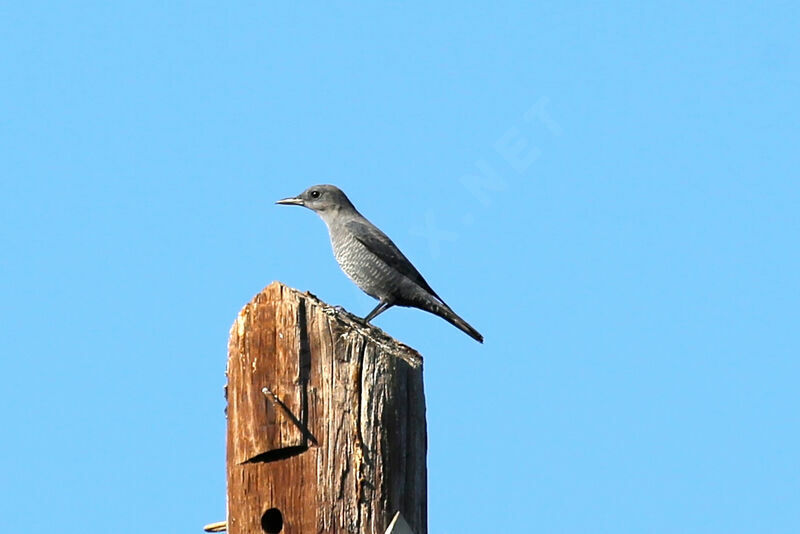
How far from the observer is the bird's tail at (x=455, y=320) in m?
9.55

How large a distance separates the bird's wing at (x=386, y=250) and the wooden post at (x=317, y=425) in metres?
4.38

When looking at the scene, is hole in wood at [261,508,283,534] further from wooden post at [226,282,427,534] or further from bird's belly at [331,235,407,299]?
bird's belly at [331,235,407,299]

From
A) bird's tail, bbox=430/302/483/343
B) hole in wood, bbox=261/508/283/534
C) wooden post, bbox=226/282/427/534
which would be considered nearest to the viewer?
wooden post, bbox=226/282/427/534

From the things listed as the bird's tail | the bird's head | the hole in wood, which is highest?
the bird's head

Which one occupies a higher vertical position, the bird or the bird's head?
the bird's head

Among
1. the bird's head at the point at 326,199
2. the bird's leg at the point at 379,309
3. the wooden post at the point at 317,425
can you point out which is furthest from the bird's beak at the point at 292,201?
the wooden post at the point at 317,425

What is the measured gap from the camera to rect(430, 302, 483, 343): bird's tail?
955 centimetres

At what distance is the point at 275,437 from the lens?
5.11 metres

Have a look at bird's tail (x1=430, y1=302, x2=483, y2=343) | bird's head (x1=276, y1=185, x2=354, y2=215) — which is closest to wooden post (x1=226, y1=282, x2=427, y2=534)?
bird's tail (x1=430, y1=302, x2=483, y2=343)

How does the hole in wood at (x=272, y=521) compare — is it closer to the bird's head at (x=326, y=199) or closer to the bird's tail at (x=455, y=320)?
the bird's tail at (x=455, y=320)

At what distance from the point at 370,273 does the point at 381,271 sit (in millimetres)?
97

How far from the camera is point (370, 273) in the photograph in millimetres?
9711

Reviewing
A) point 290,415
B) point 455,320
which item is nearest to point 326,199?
point 455,320

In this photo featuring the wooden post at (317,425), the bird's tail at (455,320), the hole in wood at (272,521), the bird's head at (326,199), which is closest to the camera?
the wooden post at (317,425)
